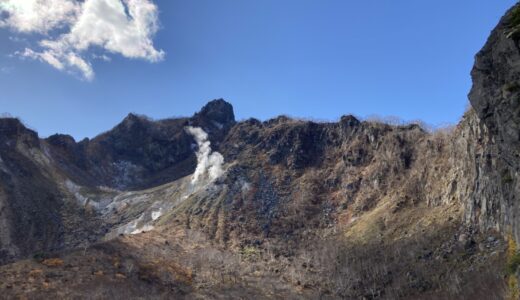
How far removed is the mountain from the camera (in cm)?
8788

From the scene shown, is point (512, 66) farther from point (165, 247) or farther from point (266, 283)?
point (165, 247)

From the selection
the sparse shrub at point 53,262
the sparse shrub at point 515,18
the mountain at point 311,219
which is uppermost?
the sparse shrub at point 515,18

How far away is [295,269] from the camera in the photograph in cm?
12225

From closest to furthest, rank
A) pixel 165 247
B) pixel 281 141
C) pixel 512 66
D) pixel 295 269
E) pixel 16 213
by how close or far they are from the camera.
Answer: pixel 512 66 → pixel 295 269 → pixel 165 247 → pixel 16 213 → pixel 281 141

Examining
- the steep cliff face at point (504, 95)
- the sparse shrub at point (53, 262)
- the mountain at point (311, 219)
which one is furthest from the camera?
the sparse shrub at point (53, 262)

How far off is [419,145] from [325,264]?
5556 centimetres

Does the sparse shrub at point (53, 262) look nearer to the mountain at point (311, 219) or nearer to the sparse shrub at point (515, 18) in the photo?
the mountain at point (311, 219)

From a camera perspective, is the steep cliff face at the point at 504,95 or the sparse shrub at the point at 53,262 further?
the sparse shrub at the point at 53,262

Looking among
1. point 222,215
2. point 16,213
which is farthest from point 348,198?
point 16,213

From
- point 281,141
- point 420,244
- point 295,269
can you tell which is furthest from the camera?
point 281,141

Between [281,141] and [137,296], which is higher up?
[281,141]

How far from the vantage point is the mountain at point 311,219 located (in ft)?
288

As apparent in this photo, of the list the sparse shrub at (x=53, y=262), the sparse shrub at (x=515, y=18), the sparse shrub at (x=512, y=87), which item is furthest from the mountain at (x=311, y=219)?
the sparse shrub at (x=53, y=262)

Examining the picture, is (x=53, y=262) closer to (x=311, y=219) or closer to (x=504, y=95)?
(x=311, y=219)
